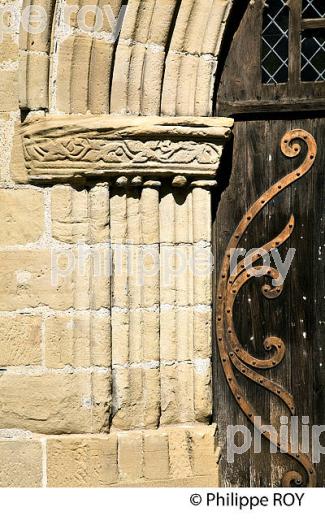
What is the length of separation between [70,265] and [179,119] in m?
0.73

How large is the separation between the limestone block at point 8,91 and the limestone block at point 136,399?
1153 millimetres

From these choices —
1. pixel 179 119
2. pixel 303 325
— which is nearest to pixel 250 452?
pixel 303 325

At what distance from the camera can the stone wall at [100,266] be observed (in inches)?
129

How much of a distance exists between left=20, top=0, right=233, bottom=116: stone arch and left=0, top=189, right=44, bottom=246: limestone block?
0.36 meters

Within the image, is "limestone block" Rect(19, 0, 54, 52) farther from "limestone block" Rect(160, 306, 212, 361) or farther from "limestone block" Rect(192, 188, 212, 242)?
"limestone block" Rect(160, 306, 212, 361)

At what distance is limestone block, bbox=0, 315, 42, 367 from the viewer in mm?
3300

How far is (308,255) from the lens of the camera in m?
3.50

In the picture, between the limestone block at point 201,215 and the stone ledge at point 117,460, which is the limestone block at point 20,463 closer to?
the stone ledge at point 117,460

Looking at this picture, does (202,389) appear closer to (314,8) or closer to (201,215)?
(201,215)

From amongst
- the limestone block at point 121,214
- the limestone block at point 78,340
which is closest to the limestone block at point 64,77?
the limestone block at point 121,214

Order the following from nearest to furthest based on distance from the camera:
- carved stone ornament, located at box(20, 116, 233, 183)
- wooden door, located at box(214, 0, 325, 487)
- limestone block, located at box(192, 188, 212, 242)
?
carved stone ornament, located at box(20, 116, 233, 183) → limestone block, located at box(192, 188, 212, 242) → wooden door, located at box(214, 0, 325, 487)

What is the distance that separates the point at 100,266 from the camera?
130 inches

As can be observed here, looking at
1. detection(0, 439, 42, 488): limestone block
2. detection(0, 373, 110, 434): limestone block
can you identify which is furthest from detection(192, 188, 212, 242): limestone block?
detection(0, 439, 42, 488): limestone block
